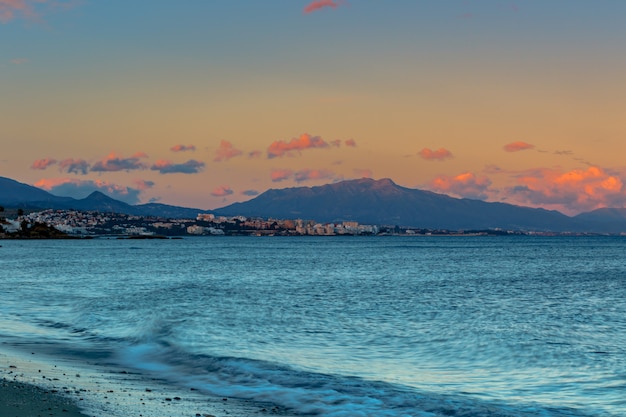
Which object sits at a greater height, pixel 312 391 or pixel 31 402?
pixel 31 402

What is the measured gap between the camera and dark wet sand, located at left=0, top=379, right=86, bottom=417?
42.4ft

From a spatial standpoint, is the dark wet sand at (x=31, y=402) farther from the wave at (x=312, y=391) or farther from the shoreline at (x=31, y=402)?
the wave at (x=312, y=391)

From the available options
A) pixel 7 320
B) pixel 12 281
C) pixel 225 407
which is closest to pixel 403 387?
pixel 225 407

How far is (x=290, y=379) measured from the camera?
A: 19203 millimetres

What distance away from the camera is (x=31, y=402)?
45.4 feet

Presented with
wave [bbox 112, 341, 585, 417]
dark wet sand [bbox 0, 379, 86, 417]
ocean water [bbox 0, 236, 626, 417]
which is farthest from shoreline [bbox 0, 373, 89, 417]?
wave [bbox 112, 341, 585, 417]

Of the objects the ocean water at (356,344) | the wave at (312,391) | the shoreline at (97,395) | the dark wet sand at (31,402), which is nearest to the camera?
the dark wet sand at (31,402)

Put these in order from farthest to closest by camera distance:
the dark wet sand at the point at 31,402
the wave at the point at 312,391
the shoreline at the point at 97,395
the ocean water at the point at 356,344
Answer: the ocean water at the point at 356,344, the wave at the point at 312,391, the shoreline at the point at 97,395, the dark wet sand at the point at 31,402

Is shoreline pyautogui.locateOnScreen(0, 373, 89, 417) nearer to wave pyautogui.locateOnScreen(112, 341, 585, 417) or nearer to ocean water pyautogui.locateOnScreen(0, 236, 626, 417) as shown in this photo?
ocean water pyautogui.locateOnScreen(0, 236, 626, 417)

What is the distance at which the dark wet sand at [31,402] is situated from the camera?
12.9m

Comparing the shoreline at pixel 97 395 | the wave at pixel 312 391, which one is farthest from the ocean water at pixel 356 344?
the shoreline at pixel 97 395

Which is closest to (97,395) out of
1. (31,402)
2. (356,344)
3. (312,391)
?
(31,402)

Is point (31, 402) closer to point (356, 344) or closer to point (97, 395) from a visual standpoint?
point (97, 395)

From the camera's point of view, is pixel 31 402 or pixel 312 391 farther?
pixel 312 391
